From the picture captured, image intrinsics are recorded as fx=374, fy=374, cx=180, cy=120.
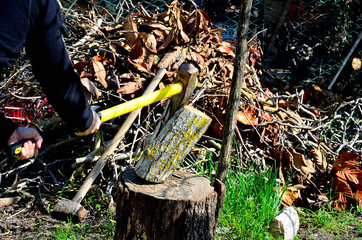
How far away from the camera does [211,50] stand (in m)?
3.85

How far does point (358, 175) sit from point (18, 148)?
9.88 feet

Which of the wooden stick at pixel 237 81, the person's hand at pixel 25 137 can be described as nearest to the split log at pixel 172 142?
the wooden stick at pixel 237 81

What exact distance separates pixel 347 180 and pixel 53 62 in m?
2.92

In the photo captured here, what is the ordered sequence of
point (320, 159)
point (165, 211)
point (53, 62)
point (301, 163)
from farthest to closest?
1. point (320, 159)
2. point (301, 163)
3. point (165, 211)
4. point (53, 62)

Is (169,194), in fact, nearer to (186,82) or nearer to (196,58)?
(186,82)

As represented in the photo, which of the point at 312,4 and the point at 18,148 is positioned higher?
the point at 312,4

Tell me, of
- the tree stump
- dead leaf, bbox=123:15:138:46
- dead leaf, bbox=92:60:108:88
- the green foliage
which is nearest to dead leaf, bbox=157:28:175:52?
dead leaf, bbox=123:15:138:46

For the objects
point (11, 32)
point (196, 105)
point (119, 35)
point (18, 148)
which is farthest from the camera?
point (119, 35)

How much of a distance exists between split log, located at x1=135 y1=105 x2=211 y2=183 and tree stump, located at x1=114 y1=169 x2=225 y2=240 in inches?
4.3

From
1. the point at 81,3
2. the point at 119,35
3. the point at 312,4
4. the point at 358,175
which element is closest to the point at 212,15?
the point at 312,4

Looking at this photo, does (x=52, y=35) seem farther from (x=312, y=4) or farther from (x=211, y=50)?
(x=312, y=4)

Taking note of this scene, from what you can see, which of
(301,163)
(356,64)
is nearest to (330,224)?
(301,163)

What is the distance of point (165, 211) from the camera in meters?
2.17

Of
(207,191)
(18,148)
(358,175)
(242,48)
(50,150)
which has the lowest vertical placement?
(50,150)
